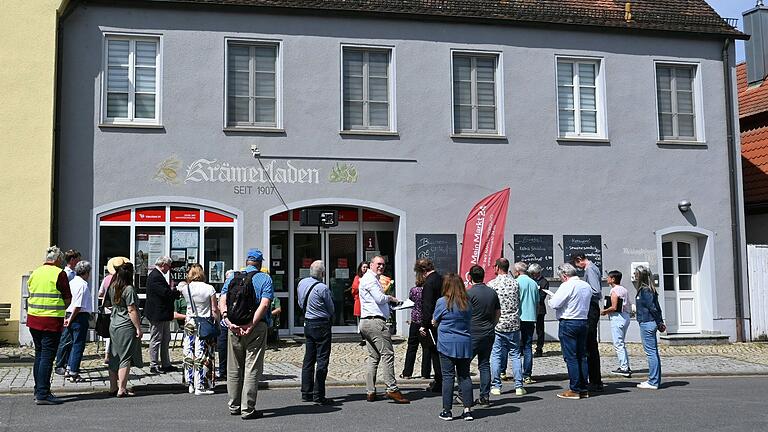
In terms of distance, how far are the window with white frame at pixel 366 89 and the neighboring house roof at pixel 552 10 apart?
36.4 inches

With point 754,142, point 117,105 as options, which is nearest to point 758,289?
point 754,142

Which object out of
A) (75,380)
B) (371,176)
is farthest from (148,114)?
(75,380)

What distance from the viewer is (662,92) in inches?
778

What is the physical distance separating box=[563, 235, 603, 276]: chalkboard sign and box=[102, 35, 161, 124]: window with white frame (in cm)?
887

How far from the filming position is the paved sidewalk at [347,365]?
39.6 feet

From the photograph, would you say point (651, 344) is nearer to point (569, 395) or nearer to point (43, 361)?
point (569, 395)

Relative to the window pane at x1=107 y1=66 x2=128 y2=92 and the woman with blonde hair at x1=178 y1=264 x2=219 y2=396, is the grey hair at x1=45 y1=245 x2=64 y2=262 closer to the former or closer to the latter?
the woman with blonde hair at x1=178 y1=264 x2=219 y2=396

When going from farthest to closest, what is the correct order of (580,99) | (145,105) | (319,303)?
1. (580,99)
2. (145,105)
3. (319,303)

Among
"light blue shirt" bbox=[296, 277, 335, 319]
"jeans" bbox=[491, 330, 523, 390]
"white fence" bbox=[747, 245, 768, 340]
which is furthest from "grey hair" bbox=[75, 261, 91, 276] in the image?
"white fence" bbox=[747, 245, 768, 340]

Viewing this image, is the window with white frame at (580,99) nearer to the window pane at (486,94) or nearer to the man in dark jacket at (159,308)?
the window pane at (486,94)

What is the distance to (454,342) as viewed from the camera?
9680 millimetres

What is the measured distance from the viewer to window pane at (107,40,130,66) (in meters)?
17.0

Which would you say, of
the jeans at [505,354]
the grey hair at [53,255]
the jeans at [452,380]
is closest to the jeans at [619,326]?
the jeans at [505,354]

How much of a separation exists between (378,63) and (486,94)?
2.44 metres
